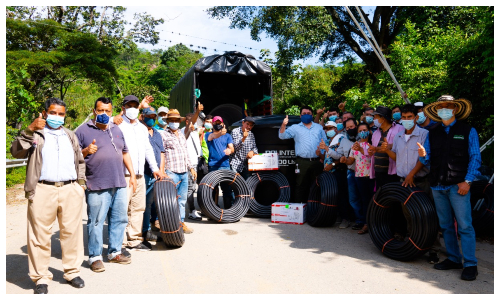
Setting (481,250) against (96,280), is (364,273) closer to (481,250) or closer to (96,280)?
(481,250)

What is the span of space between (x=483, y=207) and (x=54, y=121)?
227 inches

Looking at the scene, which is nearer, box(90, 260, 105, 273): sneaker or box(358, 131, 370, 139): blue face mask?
box(90, 260, 105, 273): sneaker

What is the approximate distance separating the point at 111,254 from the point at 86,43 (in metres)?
14.6

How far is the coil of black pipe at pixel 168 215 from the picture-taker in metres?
5.31

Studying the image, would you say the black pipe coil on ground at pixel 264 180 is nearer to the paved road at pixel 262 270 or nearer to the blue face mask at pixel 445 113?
the paved road at pixel 262 270

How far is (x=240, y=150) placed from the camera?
310 inches

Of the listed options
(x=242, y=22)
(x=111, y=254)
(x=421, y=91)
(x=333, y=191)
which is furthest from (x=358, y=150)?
(x=242, y=22)

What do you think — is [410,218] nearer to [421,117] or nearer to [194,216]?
[421,117]

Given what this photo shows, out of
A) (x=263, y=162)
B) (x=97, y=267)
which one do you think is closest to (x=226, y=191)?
(x=263, y=162)

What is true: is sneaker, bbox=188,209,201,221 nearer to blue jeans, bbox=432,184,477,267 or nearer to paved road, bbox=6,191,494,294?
paved road, bbox=6,191,494,294

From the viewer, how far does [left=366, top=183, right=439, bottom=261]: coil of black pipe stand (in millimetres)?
4737

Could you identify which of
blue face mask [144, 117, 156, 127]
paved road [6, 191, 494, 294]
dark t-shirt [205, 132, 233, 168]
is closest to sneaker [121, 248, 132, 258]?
paved road [6, 191, 494, 294]

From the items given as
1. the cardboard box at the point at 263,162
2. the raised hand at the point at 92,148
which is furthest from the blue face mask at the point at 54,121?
the cardboard box at the point at 263,162

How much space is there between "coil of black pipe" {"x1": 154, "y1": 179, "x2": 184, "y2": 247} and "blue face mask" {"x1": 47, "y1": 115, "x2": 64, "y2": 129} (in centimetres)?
173
